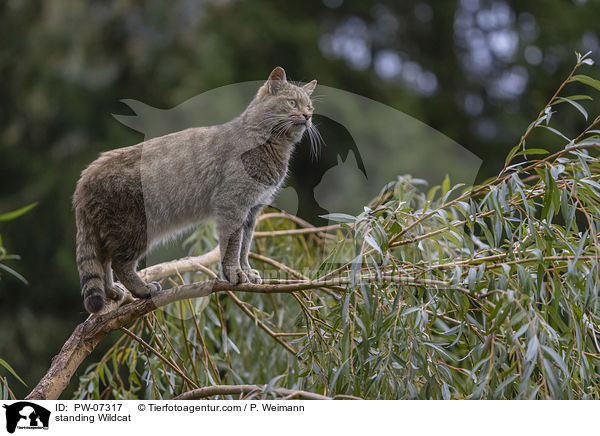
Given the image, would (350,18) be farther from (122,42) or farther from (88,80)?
(88,80)

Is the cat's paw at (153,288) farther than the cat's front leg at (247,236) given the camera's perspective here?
No

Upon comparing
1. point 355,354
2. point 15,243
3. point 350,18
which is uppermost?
point 350,18

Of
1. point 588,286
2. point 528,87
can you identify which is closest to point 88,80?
point 528,87

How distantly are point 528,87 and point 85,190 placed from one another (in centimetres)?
324

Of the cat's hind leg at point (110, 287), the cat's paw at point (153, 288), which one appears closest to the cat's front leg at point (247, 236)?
the cat's paw at point (153, 288)

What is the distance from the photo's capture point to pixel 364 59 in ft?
12.5

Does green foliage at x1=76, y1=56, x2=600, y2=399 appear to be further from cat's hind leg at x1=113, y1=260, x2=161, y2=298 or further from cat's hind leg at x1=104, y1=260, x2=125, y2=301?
cat's hind leg at x1=104, y1=260, x2=125, y2=301

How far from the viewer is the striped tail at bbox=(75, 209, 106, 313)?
1.44 m
